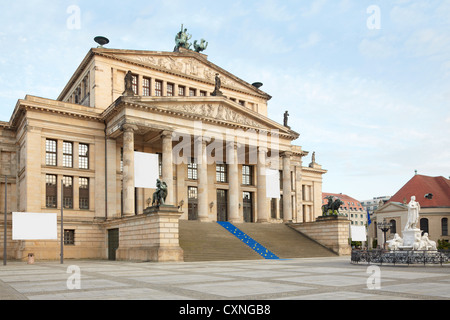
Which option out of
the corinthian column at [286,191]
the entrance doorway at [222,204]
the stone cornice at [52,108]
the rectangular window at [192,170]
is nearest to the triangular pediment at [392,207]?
the corinthian column at [286,191]

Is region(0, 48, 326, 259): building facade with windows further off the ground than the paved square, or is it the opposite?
region(0, 48, 326, 259): building facade with windows

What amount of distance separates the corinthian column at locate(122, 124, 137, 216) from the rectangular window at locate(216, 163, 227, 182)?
699 inches

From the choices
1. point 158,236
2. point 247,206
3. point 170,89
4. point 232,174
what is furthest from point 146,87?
point 158,236

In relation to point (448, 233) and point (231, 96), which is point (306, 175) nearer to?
point (231, 96)

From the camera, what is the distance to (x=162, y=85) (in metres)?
55.5

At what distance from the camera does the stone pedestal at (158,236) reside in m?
35.1

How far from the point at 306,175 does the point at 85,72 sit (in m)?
44.4

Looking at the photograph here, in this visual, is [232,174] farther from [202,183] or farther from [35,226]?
[35,226]

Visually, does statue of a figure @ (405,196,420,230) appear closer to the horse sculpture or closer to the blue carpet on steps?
the blue carpet on steps

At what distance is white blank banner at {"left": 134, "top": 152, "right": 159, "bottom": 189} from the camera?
45.2 metres

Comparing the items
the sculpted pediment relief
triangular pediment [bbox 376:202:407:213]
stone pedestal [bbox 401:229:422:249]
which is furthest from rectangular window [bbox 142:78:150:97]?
triangular pediment [bbox 376:202:407:213]

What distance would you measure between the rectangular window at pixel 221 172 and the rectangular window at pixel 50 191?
21478 millimetres

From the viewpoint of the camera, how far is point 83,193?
48.0 metres
